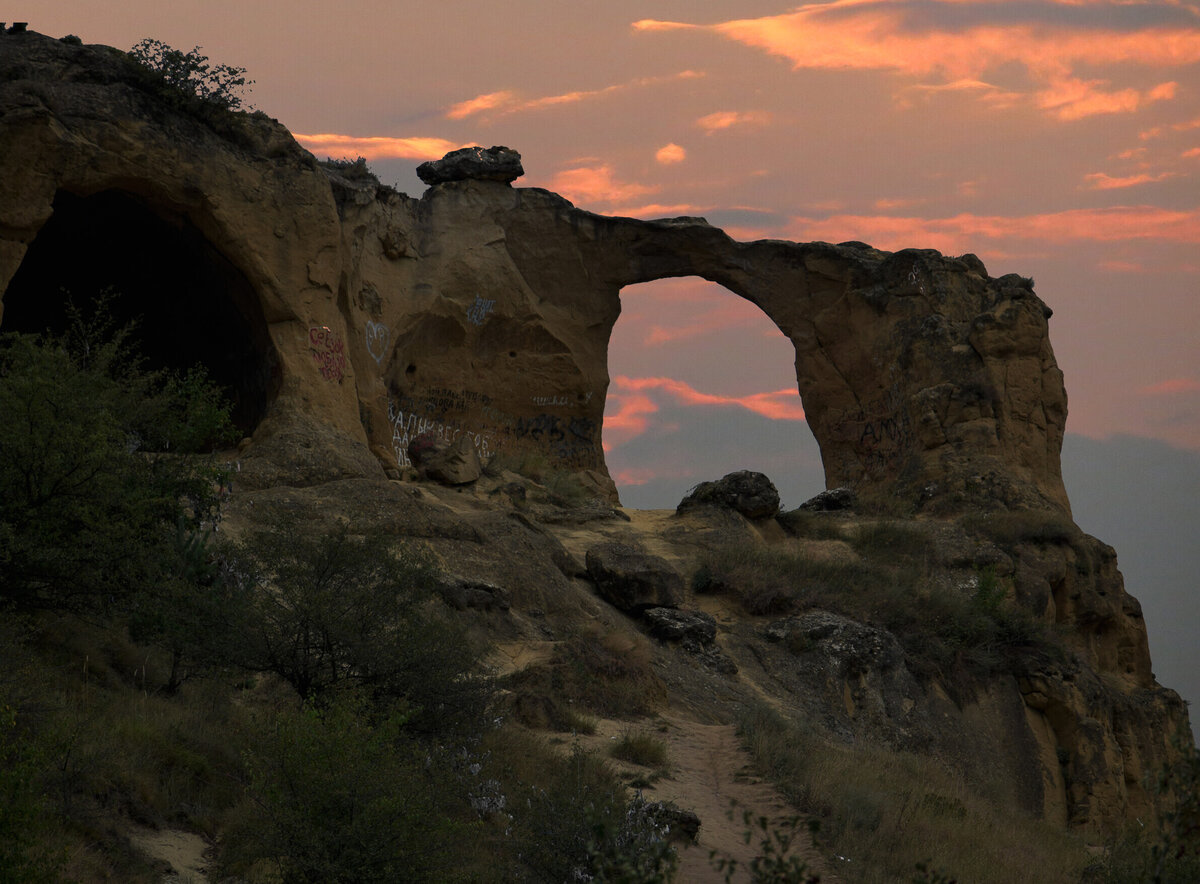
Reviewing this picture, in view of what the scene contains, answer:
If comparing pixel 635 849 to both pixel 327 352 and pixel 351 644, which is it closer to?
pixel 351 644

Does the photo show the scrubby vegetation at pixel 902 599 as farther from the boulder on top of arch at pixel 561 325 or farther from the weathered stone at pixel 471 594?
the weathered stone at pixel 471 594

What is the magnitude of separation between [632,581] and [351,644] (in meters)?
7.24

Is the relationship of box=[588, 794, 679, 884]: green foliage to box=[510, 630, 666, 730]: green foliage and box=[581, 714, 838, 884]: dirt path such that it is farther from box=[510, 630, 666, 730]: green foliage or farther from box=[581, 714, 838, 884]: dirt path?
box=[510, 630, 666, 730]: green foliage

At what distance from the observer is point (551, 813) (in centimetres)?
650

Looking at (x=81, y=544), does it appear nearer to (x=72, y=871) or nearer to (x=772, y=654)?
(x=72, y=871)

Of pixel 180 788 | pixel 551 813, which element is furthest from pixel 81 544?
pixel 551 813

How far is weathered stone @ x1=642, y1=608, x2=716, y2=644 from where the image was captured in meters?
14.3

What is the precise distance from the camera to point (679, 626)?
47.1 ft

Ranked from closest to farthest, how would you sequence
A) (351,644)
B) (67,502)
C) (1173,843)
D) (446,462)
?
(1173,843) < (351,644) < (67,502) < (446,462)

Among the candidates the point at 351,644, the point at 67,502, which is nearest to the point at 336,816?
the point at 351,644

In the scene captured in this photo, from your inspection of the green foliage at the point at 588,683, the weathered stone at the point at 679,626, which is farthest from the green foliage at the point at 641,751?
the weathered stone at the point at 679,626

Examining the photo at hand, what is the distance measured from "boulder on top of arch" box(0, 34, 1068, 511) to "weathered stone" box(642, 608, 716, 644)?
4.08 metres

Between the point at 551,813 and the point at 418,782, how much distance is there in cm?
74

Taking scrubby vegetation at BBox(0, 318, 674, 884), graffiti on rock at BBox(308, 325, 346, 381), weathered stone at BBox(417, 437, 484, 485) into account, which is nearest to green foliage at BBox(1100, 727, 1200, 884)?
scrubby vegetation at BBox(0, 318, 674, 884)
